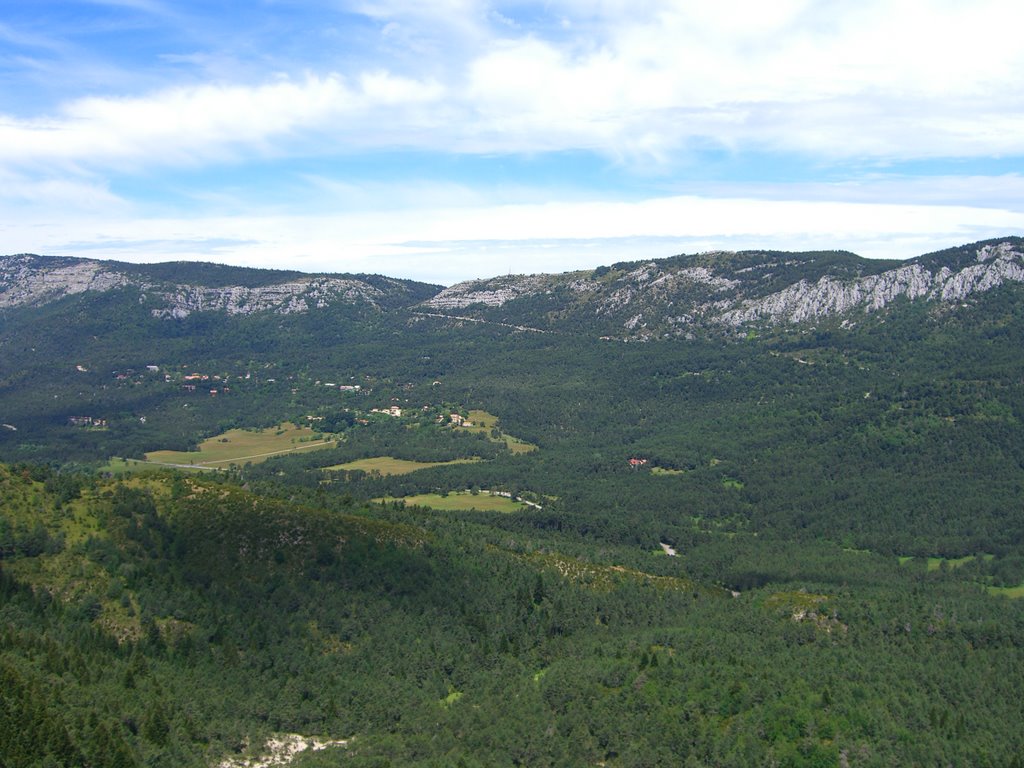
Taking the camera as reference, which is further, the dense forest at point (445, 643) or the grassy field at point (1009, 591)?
A: the grassy field at point (1009, 591)

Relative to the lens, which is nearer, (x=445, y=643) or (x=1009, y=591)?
(x=445, y=643)

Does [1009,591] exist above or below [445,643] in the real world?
below

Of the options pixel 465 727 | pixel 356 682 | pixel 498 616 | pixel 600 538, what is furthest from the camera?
pixel 600 538

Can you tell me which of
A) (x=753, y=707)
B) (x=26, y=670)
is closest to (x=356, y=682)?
(x=26, y=670)

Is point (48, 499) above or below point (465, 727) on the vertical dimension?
above

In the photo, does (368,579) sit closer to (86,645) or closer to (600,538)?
(86,645)

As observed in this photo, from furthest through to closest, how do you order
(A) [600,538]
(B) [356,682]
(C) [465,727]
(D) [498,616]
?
(A) [600,538]
(D) [498,616]
(B) [356,682]
(C) [465,727]

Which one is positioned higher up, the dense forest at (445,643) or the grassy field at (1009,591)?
the dense forest at (445,643)

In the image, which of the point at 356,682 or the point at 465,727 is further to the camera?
the point at 356,682

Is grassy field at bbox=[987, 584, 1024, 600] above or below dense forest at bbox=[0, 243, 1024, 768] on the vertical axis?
below

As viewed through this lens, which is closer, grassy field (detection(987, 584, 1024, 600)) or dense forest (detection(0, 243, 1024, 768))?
dense forest (detection(0, 243, 1024, 768))
